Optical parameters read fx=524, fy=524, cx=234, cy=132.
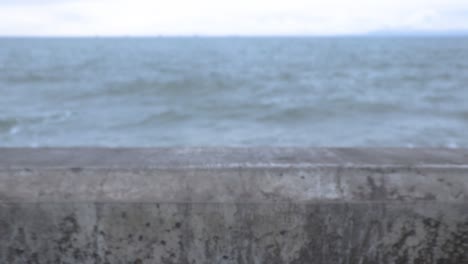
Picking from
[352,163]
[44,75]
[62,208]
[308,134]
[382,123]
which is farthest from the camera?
[44,75]

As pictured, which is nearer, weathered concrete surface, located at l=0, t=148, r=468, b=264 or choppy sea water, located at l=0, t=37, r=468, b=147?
weathered concrete surface, located at l=0, t=148, r=468, b=264

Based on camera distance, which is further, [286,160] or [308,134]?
[308,134]

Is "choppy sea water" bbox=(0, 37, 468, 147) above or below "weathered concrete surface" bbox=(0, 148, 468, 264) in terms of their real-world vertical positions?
below

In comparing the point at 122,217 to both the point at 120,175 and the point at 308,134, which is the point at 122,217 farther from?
the point at 308,134

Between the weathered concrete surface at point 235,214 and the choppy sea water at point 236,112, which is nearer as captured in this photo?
the weathered concrete surface at point 235,214

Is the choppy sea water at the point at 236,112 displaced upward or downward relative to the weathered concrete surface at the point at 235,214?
downward

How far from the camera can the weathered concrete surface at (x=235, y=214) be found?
2178 mm

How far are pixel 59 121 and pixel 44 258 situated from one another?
1394cm

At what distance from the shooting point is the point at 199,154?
264 cm

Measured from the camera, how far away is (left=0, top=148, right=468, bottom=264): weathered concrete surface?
2.18 m

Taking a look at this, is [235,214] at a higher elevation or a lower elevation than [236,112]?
higher

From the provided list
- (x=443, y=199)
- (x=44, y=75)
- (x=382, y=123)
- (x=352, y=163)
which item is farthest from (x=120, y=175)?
(x=44, y=75)

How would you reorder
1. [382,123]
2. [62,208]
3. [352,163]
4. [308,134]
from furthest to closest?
[382,123], [308,134], [352,163], [62,208]

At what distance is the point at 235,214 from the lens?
7.14 feet
